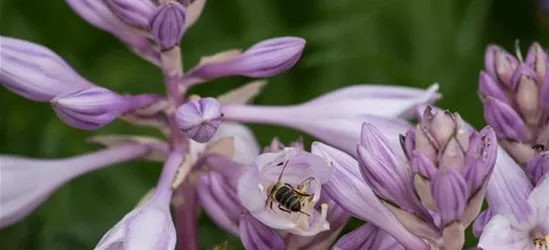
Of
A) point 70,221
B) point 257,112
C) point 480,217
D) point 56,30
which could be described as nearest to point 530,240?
point 480,217

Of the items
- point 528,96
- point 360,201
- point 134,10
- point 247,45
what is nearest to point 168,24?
point 134,10

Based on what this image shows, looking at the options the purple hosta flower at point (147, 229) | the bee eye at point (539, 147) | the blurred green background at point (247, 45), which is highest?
the bee eye at point (539, 147)

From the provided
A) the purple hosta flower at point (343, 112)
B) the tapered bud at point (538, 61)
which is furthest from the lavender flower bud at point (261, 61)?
the tapered bud at point (538, 61)

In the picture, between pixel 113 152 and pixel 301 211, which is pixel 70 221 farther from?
pixel 301 211

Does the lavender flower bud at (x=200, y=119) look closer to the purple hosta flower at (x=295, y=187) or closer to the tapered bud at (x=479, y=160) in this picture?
the purple hosta flower at (x=295, y=187)

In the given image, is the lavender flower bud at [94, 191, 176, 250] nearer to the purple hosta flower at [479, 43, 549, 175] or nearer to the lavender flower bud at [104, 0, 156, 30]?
the lavender flower bud at [104, 0, 156, 30]

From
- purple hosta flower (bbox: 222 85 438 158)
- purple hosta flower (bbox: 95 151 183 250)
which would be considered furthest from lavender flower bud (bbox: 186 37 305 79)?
purple hosta flower (bbox: 95 151 183 250)

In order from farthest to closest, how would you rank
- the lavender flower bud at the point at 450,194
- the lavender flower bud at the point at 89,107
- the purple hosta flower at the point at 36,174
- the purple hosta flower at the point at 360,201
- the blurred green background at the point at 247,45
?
1. the blurred green background at the point at 247,45
2. the purple hosta flower at the point at 36,174
3. the lavender flower bud at the point at 89,107
4. the purple hosta flower at the point at 360,201
5. the lavender flower bud at the point at 450,194
